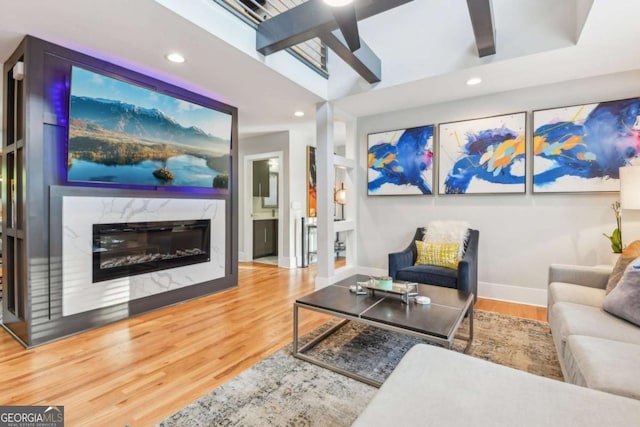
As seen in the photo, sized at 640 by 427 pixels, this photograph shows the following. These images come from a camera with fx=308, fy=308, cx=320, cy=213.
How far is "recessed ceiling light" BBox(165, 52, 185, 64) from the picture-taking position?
2.72 meters

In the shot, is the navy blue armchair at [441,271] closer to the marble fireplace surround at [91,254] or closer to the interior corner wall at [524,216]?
the interior corner wall at [524,216]

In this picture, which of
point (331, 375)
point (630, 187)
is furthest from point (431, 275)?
point (630, 187)

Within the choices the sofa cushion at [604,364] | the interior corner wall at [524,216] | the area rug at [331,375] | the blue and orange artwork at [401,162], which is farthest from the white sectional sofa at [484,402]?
the blue and orange artwork at [401,162]

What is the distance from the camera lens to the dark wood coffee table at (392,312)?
176 cm

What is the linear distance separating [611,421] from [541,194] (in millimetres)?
2987

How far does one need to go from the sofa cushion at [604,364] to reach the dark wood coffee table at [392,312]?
1.72 ft

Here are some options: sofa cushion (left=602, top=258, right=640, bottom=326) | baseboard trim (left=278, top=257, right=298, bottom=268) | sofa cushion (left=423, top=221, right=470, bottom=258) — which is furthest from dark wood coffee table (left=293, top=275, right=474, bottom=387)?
baseboard trim (left=278, top=257, right=298, bottom=268)

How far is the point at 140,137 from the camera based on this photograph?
10.0ft

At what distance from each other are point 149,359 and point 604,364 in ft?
8.52

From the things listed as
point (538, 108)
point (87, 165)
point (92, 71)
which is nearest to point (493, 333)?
point (538, 108)

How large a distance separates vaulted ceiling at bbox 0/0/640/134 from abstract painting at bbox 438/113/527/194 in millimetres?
384

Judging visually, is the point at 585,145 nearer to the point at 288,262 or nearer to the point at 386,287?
the point at 386,287

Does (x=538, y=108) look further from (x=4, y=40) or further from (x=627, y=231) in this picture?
(x=4, y=40)

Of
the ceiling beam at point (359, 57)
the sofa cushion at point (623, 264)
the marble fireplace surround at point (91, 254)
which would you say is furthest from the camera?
the ceiling beam at point (359, 57)
